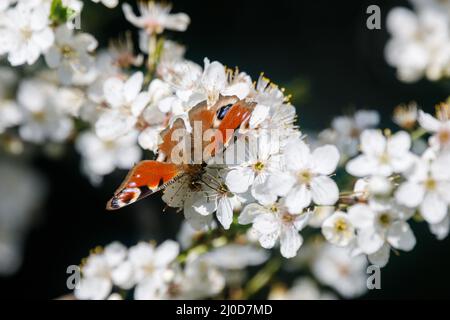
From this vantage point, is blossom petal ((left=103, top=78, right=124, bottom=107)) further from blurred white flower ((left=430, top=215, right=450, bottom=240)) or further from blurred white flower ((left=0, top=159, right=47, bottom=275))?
blurred white flower ((left=430, top=215, right=450, bottom=240))

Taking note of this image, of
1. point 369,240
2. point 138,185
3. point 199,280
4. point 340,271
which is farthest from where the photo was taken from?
point 340,271

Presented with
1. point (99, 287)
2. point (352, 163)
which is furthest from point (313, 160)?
point (99, 287)

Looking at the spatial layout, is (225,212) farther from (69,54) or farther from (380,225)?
(69,54)

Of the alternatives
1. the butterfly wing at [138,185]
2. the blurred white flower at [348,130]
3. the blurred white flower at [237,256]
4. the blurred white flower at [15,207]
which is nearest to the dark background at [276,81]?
the blurred white flower at [15,207]

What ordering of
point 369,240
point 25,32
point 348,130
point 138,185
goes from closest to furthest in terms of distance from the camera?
1. point 138,185
2. point 369,240
3. point 25,32
4. point 348,130

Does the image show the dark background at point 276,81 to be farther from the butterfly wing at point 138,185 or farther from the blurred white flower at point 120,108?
the butterfly wing at point 138,185

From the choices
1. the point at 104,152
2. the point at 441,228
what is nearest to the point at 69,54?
the point at 104,152
